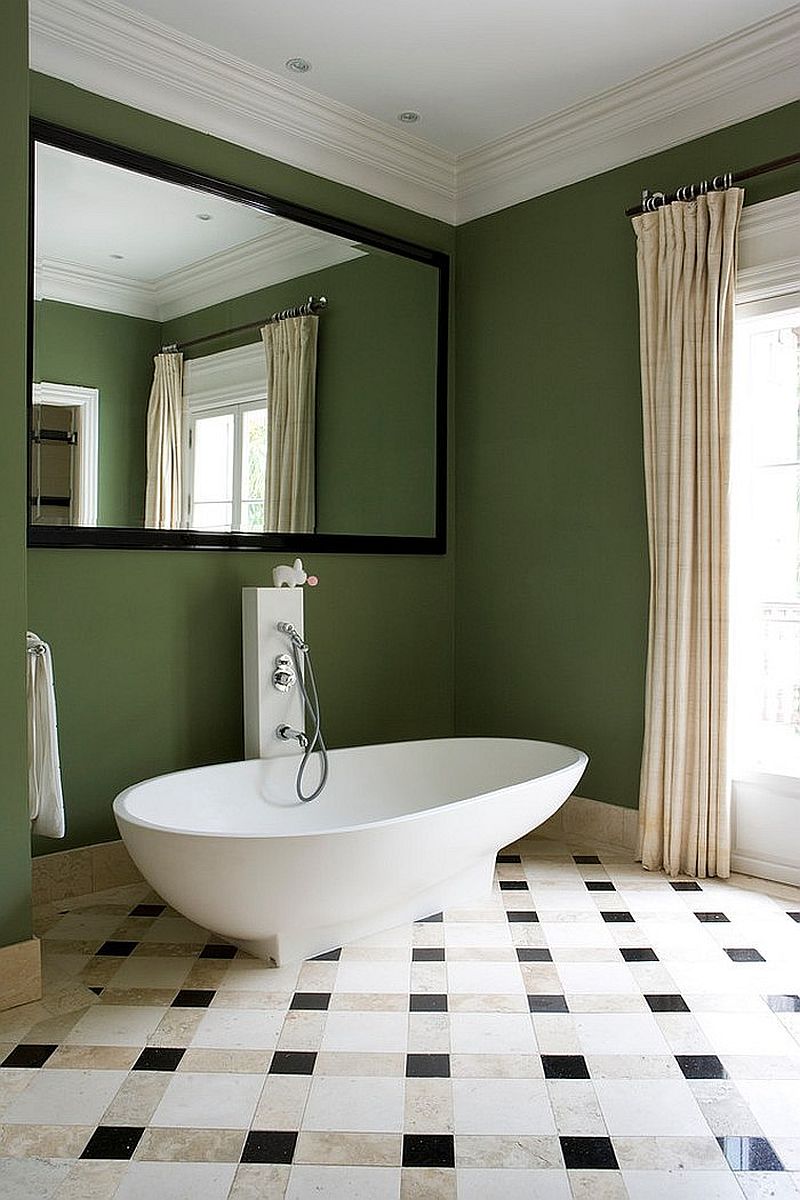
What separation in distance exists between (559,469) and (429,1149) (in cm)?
270

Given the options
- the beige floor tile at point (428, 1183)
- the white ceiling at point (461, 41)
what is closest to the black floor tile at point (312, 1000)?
the beige floor tile at point (428, 1183)

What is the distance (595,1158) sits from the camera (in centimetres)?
191

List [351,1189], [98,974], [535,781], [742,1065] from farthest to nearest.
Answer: [535,781], [98,974], [742,1065], [351,1189]

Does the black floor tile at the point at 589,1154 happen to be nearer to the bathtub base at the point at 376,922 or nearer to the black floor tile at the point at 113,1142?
the black floor tile at the point at 113,1142

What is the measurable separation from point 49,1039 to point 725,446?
2690 mm

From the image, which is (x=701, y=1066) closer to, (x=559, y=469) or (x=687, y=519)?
(x=687, y=519)

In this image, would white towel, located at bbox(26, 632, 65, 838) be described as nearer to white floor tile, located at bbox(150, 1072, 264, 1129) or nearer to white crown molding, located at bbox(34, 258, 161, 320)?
white floor tile, located at bbox(150, 1072, 264, 1129)

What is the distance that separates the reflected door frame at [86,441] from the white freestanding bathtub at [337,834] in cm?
89

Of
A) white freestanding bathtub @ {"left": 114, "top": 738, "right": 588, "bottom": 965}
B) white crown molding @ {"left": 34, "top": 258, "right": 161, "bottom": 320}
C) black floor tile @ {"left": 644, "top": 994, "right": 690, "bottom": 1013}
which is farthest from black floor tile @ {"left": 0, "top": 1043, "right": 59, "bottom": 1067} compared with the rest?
white crown molding @ {"left": 34, "top": 258, "right": 161, "bottom": 320}

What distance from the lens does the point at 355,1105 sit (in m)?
2.09

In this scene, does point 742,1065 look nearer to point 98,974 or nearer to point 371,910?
point 371,910

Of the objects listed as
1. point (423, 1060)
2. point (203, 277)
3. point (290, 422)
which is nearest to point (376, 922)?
point (423, 1060)

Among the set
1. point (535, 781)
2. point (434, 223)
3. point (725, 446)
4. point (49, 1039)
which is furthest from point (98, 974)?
point (434, 223)

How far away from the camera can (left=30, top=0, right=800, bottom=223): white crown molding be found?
3.15 m
